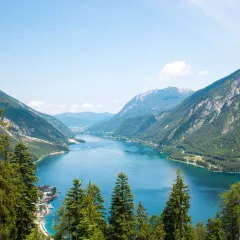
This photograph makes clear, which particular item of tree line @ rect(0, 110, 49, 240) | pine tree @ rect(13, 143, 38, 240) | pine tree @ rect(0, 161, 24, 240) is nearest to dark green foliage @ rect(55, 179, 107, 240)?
tree line @ rect(0, 110, 49, 240)

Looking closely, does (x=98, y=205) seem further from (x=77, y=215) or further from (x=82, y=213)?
(x=82, y=213)

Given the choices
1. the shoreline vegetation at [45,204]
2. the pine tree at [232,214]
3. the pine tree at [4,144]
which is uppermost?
the pine tree at [4,144]

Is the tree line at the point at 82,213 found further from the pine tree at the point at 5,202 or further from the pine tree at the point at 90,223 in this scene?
the pine tree at the point at 5,202

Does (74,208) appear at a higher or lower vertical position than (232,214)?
higher

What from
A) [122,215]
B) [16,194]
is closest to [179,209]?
[122,215]

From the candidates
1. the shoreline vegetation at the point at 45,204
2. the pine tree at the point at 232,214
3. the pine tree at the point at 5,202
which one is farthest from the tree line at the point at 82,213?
the shoreline vegetation at the point at 45,204

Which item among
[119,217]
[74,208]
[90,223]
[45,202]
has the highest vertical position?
[74,208]

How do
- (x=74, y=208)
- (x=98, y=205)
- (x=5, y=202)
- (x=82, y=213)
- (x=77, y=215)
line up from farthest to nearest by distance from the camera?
1. (x=98, y=205)
2. (x=74, y=208)
3. (x=77, y=215)
4. (x=82, y=213)
5. (x=5, y=202)
